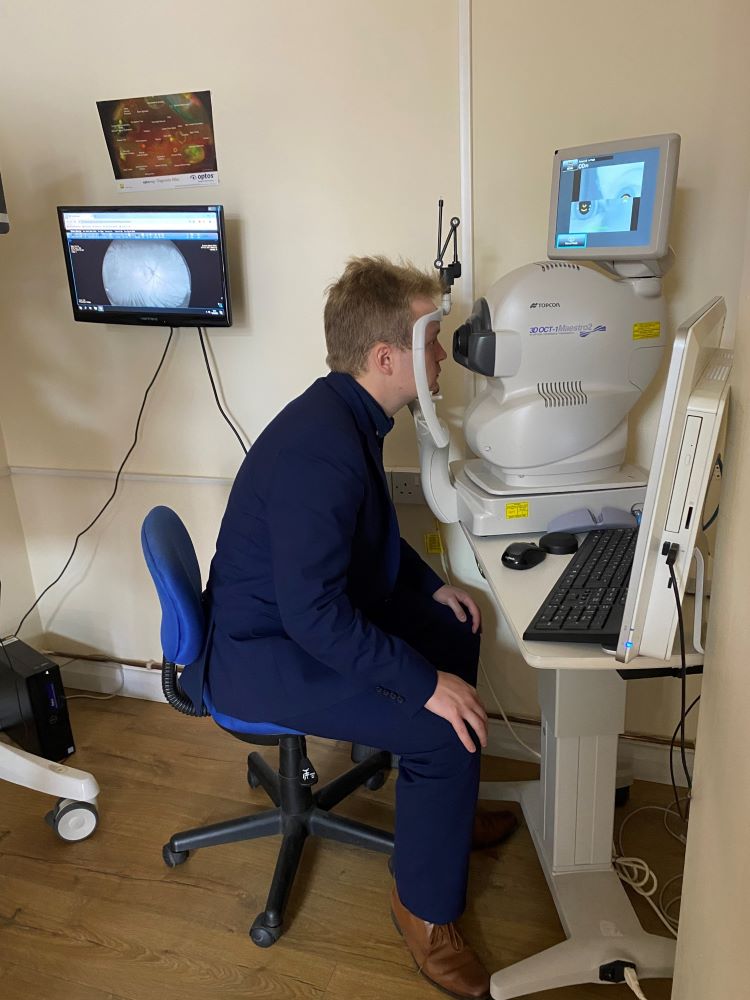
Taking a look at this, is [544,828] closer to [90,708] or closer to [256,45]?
[90,708]

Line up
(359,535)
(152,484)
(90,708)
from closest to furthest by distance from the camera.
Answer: (359,535) < (152,484) < (90,708)

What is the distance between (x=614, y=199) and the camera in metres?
1.45

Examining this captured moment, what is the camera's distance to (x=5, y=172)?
212cm

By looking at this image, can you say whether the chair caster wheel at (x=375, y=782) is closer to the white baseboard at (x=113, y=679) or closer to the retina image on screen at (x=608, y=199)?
the white baseboard at (x=113, y=679)

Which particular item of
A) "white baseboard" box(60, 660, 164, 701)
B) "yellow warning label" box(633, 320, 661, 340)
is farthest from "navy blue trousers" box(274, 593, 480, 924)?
"white baseboard" box(60, 660, 164, 701)

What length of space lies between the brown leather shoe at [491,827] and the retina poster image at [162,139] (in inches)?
66.1

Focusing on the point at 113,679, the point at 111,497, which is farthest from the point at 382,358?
the point at 113,679

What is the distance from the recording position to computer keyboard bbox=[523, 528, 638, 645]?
1.13m

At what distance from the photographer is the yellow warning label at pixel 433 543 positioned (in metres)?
2.04

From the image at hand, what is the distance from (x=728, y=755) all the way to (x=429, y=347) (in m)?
0.86

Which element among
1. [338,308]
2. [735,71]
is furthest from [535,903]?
[735,71]

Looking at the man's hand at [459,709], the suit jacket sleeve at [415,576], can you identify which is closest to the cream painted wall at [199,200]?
the suit jacket sleeve at [415,576]

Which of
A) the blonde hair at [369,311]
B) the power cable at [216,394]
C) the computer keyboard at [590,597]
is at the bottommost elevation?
the computer keyboard at [590,597]

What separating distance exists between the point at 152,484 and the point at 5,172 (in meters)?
0.93
